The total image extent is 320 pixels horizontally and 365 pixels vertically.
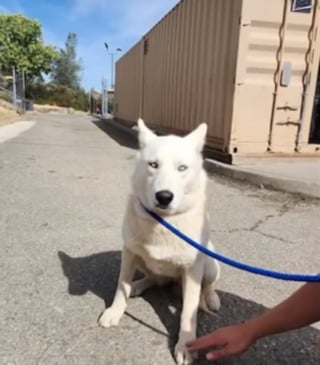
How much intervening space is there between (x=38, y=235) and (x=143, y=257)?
169cm

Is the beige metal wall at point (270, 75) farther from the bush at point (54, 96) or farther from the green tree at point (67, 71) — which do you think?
the green tree at point (67, 71)

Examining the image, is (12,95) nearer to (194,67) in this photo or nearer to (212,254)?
(194,67)

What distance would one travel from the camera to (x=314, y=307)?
1525 millimetres

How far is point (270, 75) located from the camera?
21.6 ft

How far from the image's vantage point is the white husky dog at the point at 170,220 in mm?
1933

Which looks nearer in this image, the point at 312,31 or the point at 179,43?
the point at 312,31

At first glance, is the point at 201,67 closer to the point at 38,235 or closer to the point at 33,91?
the point at 38,235

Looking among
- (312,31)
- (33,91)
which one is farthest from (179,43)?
(33,91)

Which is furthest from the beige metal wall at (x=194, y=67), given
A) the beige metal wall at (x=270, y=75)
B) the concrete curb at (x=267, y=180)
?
the concrete curb at (x=267, y=180)

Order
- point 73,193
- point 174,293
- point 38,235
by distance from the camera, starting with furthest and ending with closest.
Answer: point 73,193, point 38,235, point 174,293

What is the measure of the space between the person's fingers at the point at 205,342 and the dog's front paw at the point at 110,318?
1.52 ft

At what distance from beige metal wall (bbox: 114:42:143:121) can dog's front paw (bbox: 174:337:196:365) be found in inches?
498

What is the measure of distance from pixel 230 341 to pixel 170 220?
65 cm

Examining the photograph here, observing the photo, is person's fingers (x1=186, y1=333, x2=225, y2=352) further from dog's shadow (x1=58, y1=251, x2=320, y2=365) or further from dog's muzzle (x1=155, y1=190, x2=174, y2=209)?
dog's muzzle (x1=155, y1=190, x2=174, y2=209)
